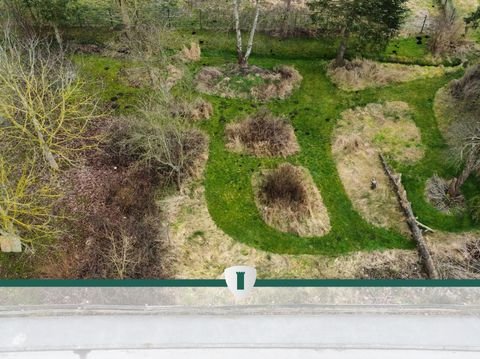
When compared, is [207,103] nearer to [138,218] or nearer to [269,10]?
[138,218]

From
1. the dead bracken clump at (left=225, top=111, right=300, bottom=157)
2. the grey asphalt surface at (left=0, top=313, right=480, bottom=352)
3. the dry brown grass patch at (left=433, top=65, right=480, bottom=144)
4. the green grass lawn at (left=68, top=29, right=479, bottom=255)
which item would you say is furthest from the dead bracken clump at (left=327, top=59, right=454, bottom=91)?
the grey asphalt surface at (left=0, top=313, right=480, bottom=352)

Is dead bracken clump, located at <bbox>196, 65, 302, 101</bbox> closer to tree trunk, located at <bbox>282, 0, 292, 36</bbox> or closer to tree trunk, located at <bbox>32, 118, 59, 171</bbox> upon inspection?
tree trunk, located at <bbox>282, 0, 292, 36</bbox>

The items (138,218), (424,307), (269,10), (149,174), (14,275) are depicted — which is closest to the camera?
(424,307)

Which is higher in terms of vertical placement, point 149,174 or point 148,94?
point 148,94

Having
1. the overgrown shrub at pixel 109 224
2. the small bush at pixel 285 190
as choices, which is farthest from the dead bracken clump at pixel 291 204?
the overgrown shrub at pixel 109 224

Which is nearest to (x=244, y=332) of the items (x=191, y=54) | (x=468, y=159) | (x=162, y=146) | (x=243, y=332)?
(x=243, y=332)

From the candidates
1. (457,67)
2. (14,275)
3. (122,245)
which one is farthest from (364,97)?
(14,275)

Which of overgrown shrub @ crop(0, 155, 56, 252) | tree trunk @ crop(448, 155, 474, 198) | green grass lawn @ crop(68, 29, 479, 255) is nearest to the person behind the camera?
overgrown shrub @ crop(0, 155, 56, 252)
